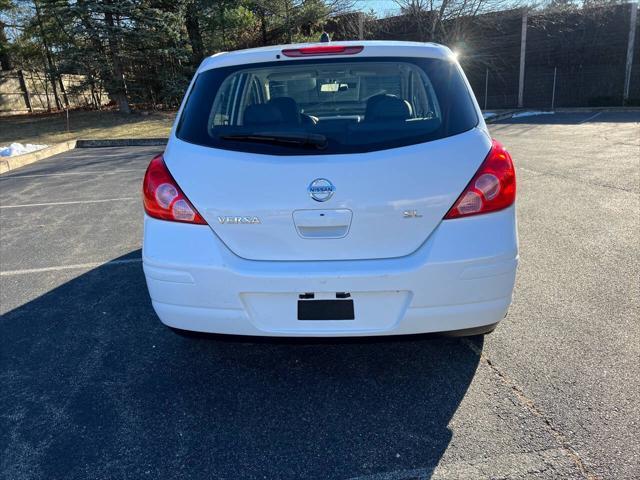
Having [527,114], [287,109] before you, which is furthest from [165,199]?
[527,114]

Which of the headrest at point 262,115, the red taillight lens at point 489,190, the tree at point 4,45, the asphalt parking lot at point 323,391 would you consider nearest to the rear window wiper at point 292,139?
the headrest at point 262,115

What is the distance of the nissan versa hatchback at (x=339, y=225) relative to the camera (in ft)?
7.49

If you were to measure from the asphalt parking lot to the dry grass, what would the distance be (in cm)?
1314

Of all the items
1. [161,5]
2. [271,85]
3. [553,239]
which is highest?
[161,5]

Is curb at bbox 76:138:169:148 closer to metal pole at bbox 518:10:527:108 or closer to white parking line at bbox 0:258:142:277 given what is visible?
white parking line at bbox 0:258:142:277

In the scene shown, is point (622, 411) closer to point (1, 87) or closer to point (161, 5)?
point (161, 5)

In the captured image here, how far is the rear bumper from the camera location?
2.29 m

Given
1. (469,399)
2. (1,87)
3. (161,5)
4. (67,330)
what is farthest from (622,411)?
(1,87)

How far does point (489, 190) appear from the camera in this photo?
7.72ft

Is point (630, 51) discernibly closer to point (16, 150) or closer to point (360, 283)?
point (16, 150)

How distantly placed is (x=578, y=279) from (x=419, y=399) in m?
2.13

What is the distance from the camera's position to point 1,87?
958 inches

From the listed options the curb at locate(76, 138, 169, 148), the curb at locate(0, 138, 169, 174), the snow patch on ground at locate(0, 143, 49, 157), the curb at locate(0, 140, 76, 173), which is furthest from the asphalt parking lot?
the curb at locate(76, 138, 169, 148)

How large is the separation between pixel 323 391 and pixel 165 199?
1313mm
